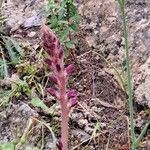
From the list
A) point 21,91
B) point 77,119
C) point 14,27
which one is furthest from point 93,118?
point 14,27

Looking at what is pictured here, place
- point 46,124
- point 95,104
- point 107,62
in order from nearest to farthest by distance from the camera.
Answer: point 46,124, point 95,104, point 107,62

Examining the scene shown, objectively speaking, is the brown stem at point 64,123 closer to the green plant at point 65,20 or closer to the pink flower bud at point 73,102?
the pink flower bud at point 73,102

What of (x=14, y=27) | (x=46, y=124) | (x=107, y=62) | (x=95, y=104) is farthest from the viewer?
(x=14, y=27)

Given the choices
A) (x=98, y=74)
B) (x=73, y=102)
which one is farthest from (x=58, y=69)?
(x=98, y=74)

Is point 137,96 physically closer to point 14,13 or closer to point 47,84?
point 47,84

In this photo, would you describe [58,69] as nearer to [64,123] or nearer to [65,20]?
[64,123]

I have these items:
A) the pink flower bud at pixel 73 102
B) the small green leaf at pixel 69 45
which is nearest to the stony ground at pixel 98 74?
the small green leaf at pixel 69 45

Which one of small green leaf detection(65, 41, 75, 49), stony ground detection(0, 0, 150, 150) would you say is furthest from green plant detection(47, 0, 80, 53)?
stony ground detection(0, 0, 150, 150)
